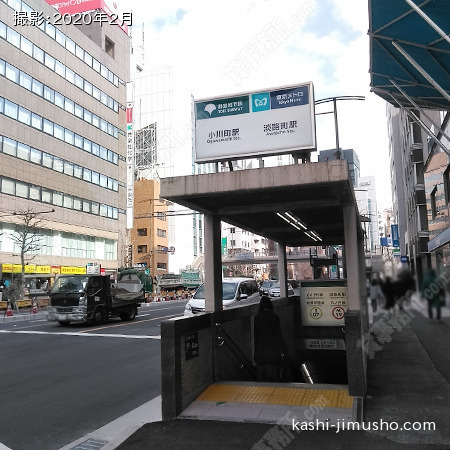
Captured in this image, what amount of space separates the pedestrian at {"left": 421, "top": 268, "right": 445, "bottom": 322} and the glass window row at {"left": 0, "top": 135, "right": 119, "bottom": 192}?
39.9m

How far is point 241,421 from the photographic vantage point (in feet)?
17.3

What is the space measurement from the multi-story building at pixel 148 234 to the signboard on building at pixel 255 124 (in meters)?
67.5

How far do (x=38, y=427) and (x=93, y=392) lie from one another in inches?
73.8

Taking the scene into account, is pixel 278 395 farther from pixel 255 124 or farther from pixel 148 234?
pixel 148 234

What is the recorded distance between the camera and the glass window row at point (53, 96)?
39.1 meters

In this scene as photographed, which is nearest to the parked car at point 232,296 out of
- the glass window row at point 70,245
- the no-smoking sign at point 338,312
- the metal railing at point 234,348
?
the no-smoking sign at point 338,312

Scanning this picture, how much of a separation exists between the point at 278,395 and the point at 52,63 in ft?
150

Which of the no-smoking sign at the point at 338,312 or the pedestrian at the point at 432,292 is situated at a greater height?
the pedestrian at the point at 432,292

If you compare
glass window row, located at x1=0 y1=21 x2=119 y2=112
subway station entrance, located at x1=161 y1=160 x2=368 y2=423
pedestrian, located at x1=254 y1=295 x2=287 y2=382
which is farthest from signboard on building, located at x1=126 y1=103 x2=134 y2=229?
pedestrian, located at x1=254 y1=295 x2=287 y2=382

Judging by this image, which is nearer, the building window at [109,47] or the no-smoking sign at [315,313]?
the no-smoking sign at [315,313]

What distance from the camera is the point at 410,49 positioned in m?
13.5

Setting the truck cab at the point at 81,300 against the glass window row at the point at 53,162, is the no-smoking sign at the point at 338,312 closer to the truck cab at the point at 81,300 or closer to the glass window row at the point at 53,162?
the truck cab at the point at 81,300

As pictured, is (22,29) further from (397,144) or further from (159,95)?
(159,95)

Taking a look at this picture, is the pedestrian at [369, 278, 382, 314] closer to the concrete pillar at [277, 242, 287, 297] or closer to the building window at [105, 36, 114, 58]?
the concrete pillar at [277, 242, 287, 297]
